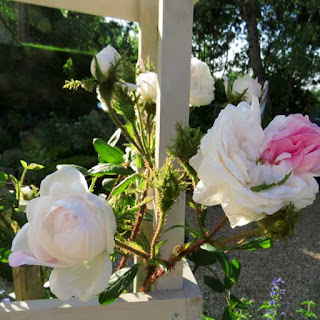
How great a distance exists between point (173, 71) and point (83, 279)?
28 cm

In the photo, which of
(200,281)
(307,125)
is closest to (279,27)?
(200,281)

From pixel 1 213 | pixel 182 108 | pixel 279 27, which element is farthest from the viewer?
pixel 279 27

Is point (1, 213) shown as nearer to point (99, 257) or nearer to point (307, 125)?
point (99, 257)

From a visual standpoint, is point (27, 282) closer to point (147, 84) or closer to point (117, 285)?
point (117, 285)

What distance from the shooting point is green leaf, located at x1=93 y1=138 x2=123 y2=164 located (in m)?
0.70

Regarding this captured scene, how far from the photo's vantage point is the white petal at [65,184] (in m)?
0.38

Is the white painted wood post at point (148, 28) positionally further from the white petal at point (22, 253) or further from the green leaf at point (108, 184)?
the white petal at point (22, 253)

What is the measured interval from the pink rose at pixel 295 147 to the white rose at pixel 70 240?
0.17 meters

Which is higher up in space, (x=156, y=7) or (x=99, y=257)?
(x=156, y=7)

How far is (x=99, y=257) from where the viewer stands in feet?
1.23

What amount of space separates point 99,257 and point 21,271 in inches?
12.9

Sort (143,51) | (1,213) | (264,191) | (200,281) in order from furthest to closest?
(200,281) < (143,51) < (1,213) < (264,191)

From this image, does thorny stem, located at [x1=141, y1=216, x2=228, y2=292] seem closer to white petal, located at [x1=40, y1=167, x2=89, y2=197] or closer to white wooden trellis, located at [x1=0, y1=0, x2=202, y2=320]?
white wooden trellis, located at [x1=0, y1=0, x2=202, y2=320]

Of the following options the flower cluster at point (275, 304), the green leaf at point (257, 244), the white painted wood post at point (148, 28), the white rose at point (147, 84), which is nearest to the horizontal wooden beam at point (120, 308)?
the green leaf at point (257, 244)
